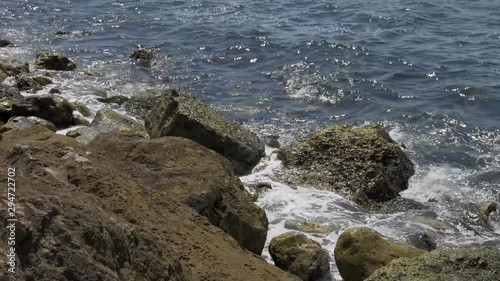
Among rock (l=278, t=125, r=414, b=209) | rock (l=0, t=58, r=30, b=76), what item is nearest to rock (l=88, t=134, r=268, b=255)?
rock (l=278, t=125, r=414, b=209)

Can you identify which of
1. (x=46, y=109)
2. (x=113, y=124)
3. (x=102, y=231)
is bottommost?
(x=113, y=124)

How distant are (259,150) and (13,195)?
27.3ft

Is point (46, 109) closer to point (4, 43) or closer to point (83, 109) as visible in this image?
point (83, 109)

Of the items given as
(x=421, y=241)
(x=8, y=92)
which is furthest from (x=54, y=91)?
(x=421, y=241)

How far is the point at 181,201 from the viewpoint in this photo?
6.91 meters

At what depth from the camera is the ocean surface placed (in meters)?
11.9

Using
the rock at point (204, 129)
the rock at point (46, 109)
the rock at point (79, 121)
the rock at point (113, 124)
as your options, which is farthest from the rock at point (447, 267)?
the rock at point (79, 121)

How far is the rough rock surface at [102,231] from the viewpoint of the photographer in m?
4.38

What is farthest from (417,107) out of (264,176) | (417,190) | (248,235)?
(248,235)

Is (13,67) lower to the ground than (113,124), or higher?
lower

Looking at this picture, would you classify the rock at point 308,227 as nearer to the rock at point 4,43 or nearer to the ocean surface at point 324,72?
the ocean surface at point 324,72

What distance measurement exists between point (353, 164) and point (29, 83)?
27.3 ft

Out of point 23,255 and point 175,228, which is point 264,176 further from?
point 23,255

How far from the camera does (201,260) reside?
5871mm
